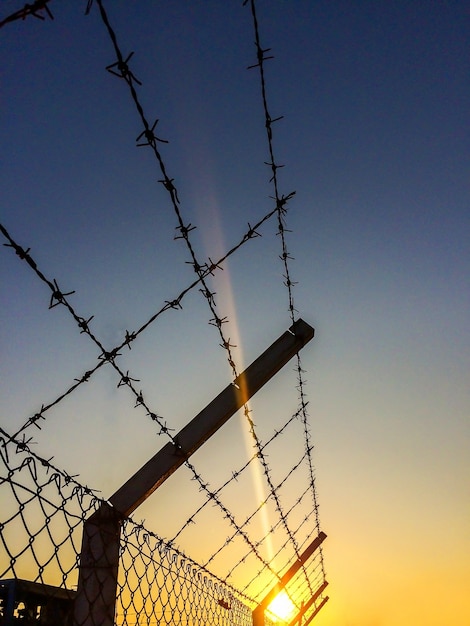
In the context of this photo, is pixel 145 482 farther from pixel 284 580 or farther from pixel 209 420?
pixel 284 580

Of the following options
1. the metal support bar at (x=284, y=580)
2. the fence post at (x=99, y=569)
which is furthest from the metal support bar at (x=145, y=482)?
the metal support bar at (x=284, y=580)

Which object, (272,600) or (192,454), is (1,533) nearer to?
(192,454)

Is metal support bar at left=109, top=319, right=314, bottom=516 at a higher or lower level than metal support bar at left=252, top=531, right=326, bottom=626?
lower

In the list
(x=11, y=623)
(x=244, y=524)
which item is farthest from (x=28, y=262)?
(x=244, y=524)

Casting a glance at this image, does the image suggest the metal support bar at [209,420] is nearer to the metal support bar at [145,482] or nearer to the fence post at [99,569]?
the metal support bar at [145,482]

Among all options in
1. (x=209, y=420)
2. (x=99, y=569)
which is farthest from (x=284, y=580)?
(x=99, y=569)

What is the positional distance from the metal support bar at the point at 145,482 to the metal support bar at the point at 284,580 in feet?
14.9

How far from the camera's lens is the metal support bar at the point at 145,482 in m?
2.37

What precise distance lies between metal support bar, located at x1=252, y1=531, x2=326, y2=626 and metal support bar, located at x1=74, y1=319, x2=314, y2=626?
14.9 feet

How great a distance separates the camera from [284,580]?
7.13m

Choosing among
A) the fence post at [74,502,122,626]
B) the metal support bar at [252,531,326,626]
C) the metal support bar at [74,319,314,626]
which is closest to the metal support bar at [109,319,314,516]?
the metal support bar at [74,319,314,626]

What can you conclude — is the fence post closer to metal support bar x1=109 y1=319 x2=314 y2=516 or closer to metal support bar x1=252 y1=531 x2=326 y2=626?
metal support bar x1=109 y1=319 x2=314 y2=516

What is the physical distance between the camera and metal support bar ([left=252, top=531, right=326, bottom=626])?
644cm

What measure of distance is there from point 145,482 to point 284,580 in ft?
17.4
